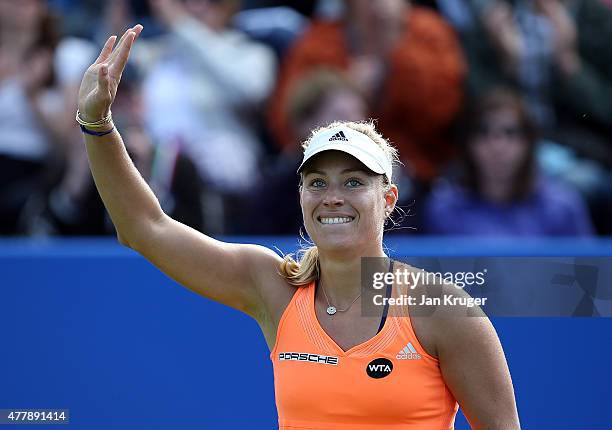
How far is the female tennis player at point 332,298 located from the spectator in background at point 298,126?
2.80m

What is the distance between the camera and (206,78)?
649 cm

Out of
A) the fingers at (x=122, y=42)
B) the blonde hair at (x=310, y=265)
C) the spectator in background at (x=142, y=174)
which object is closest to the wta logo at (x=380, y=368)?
the blonde hair at (x=310, y=265)

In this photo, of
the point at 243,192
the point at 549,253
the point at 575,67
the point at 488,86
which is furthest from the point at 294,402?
the point at 575,67

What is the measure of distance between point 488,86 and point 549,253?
2.62m

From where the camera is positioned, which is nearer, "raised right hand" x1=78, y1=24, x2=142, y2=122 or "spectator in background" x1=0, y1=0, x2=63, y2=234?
"raised right hand" x1=78, y1=24, x2=142, y2=122

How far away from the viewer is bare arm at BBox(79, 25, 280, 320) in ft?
9.30

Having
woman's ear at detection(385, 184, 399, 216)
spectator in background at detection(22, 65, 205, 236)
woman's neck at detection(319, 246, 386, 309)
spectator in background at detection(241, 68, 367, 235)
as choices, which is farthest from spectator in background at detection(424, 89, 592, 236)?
woman's neck at detection(319, 246, 386, 309)

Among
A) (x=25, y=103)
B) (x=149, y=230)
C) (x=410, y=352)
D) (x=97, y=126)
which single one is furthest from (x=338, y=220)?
(x=25, y=103)

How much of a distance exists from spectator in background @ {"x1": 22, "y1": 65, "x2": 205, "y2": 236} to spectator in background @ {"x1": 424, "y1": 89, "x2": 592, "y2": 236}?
145 centimetres

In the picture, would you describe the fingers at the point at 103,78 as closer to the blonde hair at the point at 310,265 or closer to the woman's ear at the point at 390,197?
the blonde hair at the point at 310,265

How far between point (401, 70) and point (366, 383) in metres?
3.88

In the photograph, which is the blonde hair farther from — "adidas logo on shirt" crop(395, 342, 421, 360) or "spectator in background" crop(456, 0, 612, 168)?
"spectator in background" crop(456, 0, 612, 168)

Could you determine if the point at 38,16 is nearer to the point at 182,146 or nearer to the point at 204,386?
the point at 182,146

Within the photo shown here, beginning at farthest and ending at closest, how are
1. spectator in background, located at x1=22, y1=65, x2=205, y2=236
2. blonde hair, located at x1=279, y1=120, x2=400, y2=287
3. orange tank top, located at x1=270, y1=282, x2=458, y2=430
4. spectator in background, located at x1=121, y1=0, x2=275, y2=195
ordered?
spectator in background, located at x1=121, y1=0, x2=275, y2=195, spectator in background, located at x1=22, y1=65, x2=205, y2=236, blonde hair, located at x1=279, y1=120, x2=400, y2=287, orange tank top, located at x1=270, y1=282, x2=458, y2=430
